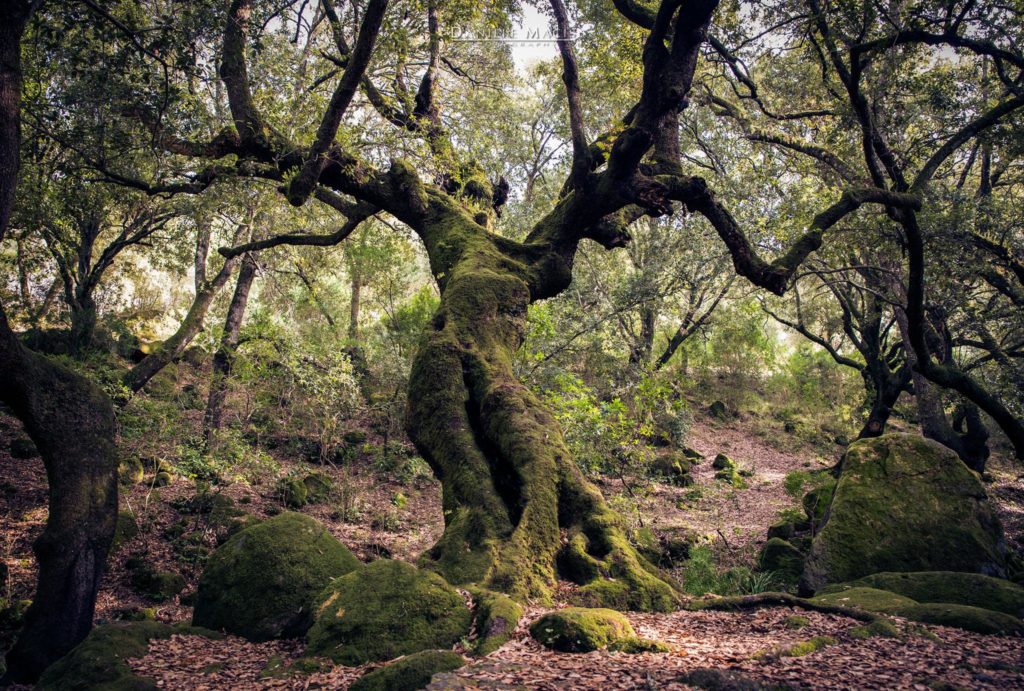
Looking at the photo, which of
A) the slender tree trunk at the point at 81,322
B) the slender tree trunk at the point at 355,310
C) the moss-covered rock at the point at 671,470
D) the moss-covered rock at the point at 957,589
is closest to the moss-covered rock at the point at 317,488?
the slender tree trunk at the point at 81,322

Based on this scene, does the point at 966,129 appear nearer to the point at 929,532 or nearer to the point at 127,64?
the point at 929,532

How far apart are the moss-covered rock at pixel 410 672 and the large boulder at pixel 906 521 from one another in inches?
230

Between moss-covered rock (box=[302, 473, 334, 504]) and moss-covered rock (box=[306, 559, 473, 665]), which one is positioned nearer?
moss-covered rock (box=[306, 559, 473, 665])

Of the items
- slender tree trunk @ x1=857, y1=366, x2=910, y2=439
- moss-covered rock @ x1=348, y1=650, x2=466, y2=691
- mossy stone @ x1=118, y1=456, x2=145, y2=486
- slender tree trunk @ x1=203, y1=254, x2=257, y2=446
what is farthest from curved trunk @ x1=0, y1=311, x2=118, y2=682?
slender tree trunk @ x1=857, y1=366, x2=910, y2=439

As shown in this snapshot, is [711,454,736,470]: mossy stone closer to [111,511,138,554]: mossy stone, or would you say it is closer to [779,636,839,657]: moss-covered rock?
[779,636,839,657]: moss-covered rock

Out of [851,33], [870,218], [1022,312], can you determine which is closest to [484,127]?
[851,33]

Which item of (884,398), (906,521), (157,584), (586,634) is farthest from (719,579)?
(884,398)

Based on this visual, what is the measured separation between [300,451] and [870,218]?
44.4ft

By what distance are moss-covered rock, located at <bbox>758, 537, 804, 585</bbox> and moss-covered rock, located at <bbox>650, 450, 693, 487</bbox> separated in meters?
6.54

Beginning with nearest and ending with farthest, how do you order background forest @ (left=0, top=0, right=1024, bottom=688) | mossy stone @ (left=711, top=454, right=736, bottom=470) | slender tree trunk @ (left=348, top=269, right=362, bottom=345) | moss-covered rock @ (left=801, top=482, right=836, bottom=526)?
1. background forest @ (left=0, top=0, right=1024, bottom=688)
2. moss-covered rock @ (left=801, top=482, right=836, bottom=526)
3. mossy stone @ (left=711, top=454, right=736, bottom=470)
4. slender tree trunk @ (left=348, top=269, right=362, bottom=345)

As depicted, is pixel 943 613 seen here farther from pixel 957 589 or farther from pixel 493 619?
pixel 493 619

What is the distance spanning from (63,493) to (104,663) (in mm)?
2296

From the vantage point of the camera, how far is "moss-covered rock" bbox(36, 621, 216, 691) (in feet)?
12.9

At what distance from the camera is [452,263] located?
8805 mm
